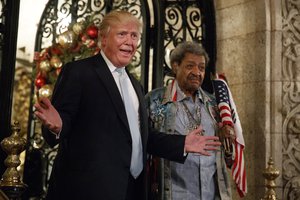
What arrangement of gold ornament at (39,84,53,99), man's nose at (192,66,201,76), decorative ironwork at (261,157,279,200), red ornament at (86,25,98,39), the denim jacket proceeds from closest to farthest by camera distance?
the denim jacket
man's nose at (192,66,201,76)
decorative ironwork at (261,157,279,200)
gold ornament at (39,84,53,99)
red ornament at (86,25,98,39)

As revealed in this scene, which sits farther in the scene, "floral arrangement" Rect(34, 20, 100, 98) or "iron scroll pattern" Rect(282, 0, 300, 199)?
"floral arrangement" Rect(34, 20, 100, 98)

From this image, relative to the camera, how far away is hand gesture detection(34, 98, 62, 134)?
2564mm

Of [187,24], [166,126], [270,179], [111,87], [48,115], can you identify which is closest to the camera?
[48,115]

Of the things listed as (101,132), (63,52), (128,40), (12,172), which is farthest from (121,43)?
(63,52)

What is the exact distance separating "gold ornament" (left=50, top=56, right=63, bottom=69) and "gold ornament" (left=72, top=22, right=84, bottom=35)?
37 cm

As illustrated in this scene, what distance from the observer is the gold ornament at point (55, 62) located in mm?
6355

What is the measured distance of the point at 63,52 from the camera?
6367 mm

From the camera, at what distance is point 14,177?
12.9 ft

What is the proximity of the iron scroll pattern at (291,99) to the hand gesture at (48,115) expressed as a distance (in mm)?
2770

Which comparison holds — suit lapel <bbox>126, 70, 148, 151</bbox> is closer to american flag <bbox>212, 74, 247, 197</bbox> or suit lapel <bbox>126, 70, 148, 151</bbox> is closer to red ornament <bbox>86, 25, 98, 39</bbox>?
american flag <bbox>212, 74, 247, 197</bbox>

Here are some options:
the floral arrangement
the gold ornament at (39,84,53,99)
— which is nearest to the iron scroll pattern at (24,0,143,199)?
the floral arrangement

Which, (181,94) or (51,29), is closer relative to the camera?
(181,94)

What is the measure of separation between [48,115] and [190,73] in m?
Result: 1.46

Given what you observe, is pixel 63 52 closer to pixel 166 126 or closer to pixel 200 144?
pixel 166 126
